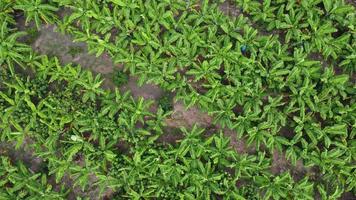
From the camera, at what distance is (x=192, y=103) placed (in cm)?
629

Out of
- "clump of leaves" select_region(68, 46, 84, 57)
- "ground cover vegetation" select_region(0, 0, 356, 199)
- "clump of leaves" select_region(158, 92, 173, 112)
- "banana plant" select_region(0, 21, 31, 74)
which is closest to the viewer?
"ground cover vegetation" select_region(0, 0, 356, 199)

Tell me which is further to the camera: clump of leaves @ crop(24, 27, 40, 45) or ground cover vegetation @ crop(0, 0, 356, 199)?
clump of leaves @ crop(24, 27, 40, 45)

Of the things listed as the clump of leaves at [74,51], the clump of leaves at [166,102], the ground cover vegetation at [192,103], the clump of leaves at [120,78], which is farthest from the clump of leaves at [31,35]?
the clump of leaves at [166,102]

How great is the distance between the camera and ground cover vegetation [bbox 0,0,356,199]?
627 centimetres

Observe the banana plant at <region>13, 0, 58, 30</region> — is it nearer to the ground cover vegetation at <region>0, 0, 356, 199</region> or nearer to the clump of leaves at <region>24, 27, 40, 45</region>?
the ground cover vegetation at <region>0, 0, 356, 199</region>

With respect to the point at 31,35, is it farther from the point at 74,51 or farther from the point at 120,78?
the point at 120,78


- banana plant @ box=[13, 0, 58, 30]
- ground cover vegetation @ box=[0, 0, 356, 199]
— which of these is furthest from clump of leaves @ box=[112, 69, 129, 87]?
banana plant @ box=[13, 0, 58, 30]

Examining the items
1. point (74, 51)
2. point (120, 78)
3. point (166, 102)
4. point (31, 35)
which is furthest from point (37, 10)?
point (166, 102)

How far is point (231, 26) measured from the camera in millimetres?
6426

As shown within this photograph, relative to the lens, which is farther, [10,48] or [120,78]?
[120,78]

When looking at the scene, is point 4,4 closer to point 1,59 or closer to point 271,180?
point 1,59

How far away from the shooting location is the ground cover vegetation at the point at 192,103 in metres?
6.27

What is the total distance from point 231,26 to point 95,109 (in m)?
2.53

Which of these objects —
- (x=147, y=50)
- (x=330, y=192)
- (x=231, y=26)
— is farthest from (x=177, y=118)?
(x=330, y=192)
